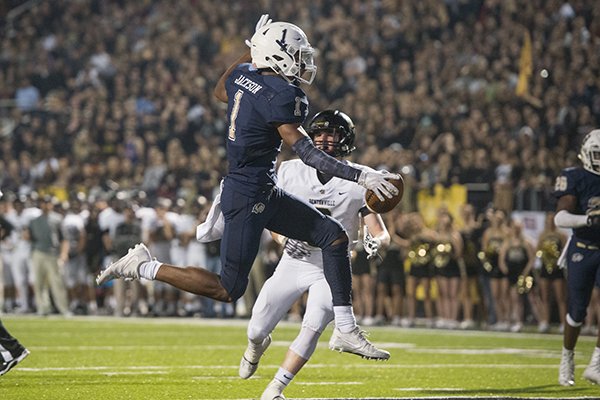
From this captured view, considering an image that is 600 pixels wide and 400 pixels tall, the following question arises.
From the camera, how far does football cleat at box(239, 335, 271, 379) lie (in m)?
7.65

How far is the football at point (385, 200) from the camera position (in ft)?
21.2

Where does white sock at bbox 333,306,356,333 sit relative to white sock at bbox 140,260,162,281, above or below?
below

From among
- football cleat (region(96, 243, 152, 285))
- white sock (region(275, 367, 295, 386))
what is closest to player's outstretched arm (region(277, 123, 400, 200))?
football cleat (region(96, 243, 152, 285))

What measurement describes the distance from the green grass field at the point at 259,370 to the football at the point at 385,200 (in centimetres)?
155

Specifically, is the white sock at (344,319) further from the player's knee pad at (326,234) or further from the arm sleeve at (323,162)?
the arm sleeve at (323,162)

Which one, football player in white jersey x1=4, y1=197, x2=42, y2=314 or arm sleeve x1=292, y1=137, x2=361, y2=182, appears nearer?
arm sleeve x1=292, y1=137, x2=361, y2=182

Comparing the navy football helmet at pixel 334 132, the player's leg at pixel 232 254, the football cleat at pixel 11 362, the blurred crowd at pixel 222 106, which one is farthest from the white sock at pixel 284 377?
the blurred crowd at pixel 222 106

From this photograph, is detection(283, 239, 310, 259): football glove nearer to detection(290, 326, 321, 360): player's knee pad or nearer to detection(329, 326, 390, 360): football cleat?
detection(290, 326, 321, 360): player's knee pad

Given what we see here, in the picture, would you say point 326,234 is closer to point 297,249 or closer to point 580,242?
point 297,249

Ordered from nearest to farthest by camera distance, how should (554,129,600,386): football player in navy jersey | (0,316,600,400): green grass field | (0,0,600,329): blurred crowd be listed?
(0,316,600,400): green grass field, (554,129,600,386): football player in navy jersey, (0,0,600,329): blurred crowd

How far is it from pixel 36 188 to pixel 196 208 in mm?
3497

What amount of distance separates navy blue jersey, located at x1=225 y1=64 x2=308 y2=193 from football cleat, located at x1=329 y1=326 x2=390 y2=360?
946 millimetres

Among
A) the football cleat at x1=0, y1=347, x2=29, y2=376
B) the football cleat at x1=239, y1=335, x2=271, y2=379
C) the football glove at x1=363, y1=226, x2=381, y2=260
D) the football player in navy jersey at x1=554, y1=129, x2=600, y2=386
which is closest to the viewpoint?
the football glove at x1=363, y1=226, x2=381, y2=260

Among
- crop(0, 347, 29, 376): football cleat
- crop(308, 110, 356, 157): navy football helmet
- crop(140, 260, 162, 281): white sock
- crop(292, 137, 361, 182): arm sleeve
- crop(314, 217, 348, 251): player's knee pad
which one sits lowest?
crop(0, 347, 29, 376): football cleat
